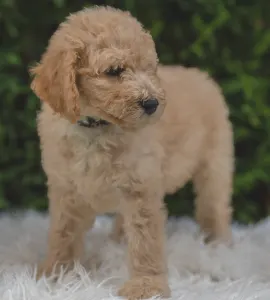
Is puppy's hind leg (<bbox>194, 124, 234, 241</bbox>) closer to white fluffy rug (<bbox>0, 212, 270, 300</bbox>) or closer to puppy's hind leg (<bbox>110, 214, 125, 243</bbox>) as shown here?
white fluffy rug (<bbox>0, 212, 270, 300</bbox>)

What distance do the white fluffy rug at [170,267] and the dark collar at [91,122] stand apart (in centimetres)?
49

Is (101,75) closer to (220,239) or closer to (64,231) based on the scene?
(64,231)

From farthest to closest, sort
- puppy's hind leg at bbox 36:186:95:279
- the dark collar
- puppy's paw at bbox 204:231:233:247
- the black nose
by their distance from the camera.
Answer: puppy's paw at bbox 204:231:233:247 < puppy's hind leg at bbox 36:186:95:279 < the dark collar < the black nose

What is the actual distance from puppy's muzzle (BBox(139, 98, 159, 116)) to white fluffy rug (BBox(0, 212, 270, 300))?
21.7 inches

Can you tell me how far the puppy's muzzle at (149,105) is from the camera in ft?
5.22

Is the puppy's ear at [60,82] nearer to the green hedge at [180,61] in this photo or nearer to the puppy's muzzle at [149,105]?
the puppy's muzzle at [149,105]

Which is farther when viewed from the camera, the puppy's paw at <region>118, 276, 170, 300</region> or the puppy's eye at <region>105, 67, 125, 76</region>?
the puppy's paw at <region>118, 276, 170, 300</region>

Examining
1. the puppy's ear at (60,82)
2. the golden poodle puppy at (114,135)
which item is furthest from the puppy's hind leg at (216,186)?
the puppy's ear at (60,82)

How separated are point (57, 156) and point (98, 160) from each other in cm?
15

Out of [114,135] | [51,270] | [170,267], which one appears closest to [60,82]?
[114,135]

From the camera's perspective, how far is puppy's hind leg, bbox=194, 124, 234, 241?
7.52ft

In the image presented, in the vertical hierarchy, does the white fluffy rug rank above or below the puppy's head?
below

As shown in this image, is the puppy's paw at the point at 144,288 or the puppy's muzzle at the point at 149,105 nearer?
the puppy's muzzle at the point at 149,105

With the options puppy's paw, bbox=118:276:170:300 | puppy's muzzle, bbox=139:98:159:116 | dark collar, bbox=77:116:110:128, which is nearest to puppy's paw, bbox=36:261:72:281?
puppy's paw, bbox=118:276:170:300
